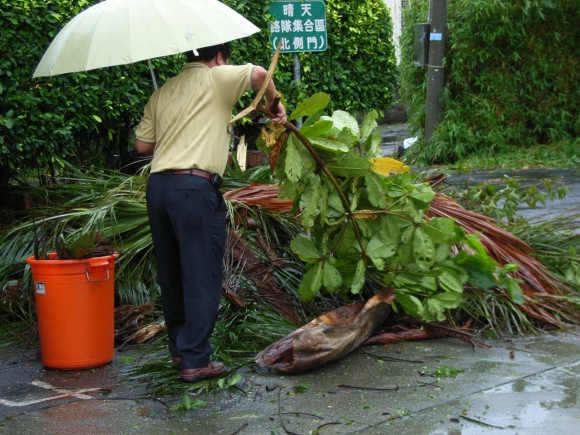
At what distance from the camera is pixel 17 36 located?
6152mm

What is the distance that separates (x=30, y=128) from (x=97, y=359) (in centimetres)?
224

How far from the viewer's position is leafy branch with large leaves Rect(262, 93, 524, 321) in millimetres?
4641

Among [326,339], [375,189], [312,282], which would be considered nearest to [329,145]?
[375,189]

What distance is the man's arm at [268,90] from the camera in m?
4.17

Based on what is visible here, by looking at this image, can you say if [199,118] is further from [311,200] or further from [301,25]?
[301,25]

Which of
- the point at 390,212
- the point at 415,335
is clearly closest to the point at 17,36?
the point at 390,212

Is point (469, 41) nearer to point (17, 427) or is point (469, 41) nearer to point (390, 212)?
point (390, 212)

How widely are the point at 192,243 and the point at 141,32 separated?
1.10 meters

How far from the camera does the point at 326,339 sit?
4520mm

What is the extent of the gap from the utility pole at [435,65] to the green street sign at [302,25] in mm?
5932

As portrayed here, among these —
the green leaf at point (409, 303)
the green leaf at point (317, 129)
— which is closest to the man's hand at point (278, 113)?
the green leaf at point (317, 129)

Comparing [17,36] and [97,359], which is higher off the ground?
[17,36]

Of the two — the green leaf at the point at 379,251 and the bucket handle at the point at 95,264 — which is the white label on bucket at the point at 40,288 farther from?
the green leaf at the point at 379,251

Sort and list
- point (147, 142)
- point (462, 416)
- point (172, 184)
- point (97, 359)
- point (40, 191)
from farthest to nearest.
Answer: point (40, 191), point (97, 359), point (147, 142), point (172, 184), point (462, 416)
